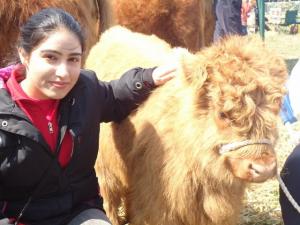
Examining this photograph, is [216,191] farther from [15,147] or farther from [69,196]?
[15,147]

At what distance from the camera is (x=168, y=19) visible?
5.33m

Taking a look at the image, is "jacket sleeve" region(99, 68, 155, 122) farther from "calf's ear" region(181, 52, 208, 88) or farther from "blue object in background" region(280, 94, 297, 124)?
"blue object in background" region(280, 94, 297, 124)

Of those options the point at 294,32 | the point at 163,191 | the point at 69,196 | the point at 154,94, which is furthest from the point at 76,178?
the point at 294,32

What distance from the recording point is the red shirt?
2.24m

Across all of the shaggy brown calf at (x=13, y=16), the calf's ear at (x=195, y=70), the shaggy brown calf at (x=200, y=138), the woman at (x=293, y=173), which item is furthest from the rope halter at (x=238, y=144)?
the shaggy brown calf at (x=13, y=16)

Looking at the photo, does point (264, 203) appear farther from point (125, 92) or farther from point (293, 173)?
point (125, 92)

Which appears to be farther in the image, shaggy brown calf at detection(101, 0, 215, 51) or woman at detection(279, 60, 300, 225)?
shaggy brown calf at detection(101, 0, 215, 51)

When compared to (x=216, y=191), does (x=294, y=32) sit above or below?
below

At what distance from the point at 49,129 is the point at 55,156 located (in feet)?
0.43

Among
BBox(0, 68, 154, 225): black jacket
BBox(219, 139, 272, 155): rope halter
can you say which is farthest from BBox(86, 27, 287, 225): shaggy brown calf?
BBox(0, 68, 154, 225): black jacket

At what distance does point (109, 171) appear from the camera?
2.99 metres

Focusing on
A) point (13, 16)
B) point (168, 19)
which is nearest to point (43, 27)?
point (13, 16)

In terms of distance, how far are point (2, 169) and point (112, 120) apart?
77 cm

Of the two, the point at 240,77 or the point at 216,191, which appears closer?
the point at 240,77
